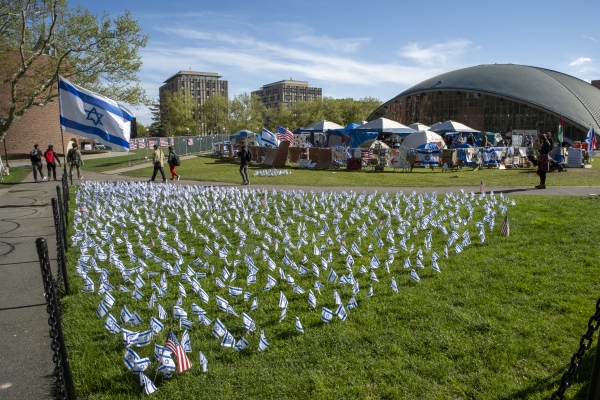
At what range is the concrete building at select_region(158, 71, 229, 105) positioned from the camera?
178625 mm

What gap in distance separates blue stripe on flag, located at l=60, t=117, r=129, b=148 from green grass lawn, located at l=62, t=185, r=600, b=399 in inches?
152

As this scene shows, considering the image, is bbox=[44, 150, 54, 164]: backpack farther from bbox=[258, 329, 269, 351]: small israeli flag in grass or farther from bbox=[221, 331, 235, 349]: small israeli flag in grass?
bbox=[258, 329, 269, 351]: small israeli flag in grass

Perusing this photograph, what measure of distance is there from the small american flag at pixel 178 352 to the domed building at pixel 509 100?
63983mm

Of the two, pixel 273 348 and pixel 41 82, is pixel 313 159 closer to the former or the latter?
pixel 41 82

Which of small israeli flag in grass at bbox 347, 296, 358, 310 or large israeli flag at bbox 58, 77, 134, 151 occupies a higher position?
large israeli flag at bbox 58, 77, 134, 151

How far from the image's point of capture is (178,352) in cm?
409

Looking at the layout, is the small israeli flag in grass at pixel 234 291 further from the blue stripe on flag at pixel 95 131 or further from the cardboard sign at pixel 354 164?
the cardboard sign at pixel 354 164

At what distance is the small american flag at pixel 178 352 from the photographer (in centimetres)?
401

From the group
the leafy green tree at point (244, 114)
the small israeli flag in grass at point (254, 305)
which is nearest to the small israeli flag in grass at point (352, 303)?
the small israeli flag in grass at point (254, 305)

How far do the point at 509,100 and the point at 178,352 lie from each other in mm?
74433

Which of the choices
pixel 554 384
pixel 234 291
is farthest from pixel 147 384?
pixel 554 384

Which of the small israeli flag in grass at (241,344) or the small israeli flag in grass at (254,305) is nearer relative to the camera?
the small israeli flag in grass at (241,344)

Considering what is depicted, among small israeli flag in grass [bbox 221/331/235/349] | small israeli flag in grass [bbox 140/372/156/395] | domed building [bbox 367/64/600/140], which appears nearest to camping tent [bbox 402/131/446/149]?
small israeli flag in grass [bbox 221/331/235/349]

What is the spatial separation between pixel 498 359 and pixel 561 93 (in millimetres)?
74479
